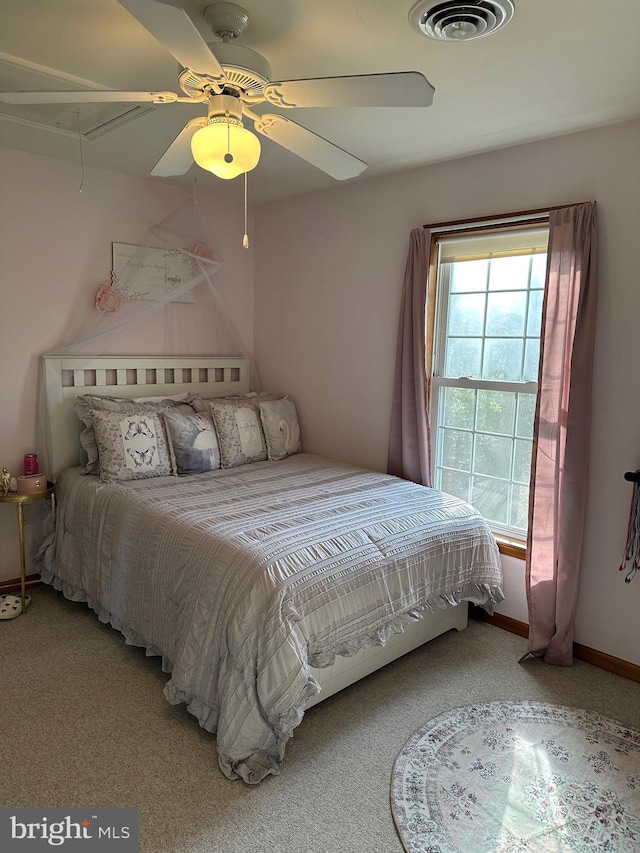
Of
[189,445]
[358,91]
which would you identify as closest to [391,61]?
[358,91]

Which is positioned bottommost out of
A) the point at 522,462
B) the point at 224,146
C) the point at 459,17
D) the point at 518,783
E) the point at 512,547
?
the point at 518,783

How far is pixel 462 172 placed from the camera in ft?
10.5

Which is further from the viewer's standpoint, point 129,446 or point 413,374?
point 413,374

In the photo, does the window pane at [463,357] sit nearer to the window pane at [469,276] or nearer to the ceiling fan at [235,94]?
the window pane at [469,276]

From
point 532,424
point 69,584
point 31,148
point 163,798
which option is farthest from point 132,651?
point 31,148

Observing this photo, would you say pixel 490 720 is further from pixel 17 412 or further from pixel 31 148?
pixel 31 148

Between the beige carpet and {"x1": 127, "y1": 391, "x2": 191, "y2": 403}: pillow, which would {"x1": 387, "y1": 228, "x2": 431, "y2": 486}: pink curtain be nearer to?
the beige carpet

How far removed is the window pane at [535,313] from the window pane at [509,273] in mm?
75

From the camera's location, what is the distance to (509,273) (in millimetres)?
3148

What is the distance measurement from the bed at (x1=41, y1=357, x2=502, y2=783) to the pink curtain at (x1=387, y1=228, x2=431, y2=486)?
0.86 feet

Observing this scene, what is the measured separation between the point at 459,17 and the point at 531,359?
1.74 m

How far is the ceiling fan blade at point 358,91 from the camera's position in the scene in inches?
62.2

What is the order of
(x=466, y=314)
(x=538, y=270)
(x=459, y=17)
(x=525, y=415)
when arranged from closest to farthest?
(x=459, y=17), (x=538, y=270), (x=525, y=415), (x=466, y=314)

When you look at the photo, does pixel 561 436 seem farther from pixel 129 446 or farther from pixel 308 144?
pixel 129 446
